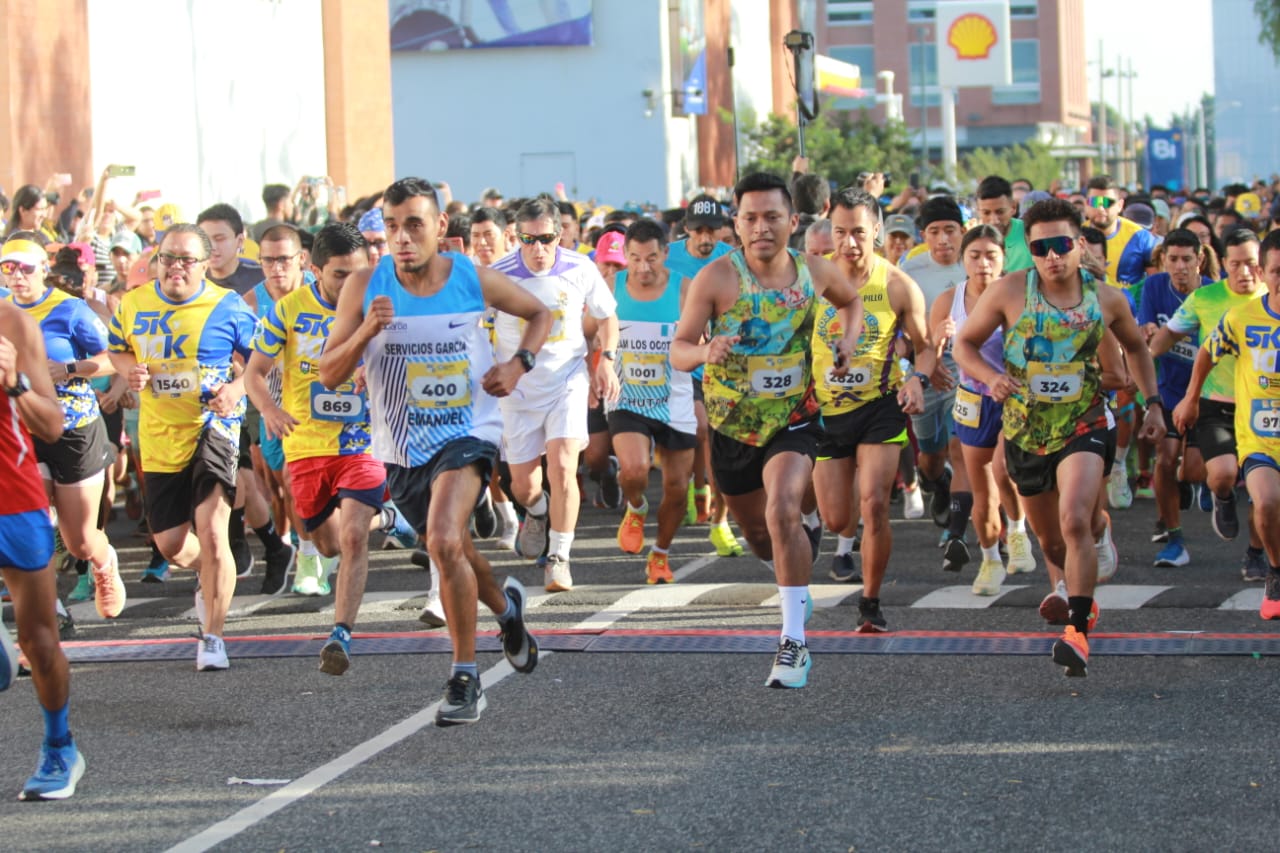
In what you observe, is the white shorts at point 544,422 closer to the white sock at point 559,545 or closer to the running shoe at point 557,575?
the white sock at point 559,545

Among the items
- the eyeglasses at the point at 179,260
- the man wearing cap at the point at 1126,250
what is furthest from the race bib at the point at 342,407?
the man wearing cap at the point at 1126,250

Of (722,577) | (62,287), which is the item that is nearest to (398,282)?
(722,577)

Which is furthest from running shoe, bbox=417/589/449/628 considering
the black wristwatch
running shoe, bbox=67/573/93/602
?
the black wristwatch

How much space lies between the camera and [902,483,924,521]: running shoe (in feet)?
45.3

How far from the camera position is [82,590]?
11227 millimetres

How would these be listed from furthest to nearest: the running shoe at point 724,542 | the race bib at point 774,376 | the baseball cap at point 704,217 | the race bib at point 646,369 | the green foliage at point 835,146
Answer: the green foliage at point 835,146 → the baseball cap at point 704,217 → the running shoe at point 724,542 → the race bib at point 646,369 → the race bib at point 774,376

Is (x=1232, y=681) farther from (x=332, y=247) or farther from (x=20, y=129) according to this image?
(x=20, y=129)

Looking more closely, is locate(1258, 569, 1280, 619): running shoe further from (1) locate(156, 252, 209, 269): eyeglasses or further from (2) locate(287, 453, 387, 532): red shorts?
(1) locate(156, 252, 209, 269): eyeglasses

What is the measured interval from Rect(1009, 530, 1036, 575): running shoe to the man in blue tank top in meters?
3.95

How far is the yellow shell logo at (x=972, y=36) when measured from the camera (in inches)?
4006

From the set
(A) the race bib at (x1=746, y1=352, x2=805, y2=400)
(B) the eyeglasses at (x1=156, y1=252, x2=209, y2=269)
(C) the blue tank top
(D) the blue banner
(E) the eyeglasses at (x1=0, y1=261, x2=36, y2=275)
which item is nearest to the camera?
(C) the blue tank top

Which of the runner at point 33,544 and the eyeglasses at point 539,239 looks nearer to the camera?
the runner at point 33,544

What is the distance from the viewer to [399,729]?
23.8 feet

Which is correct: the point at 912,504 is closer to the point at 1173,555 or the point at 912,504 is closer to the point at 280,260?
the point at 1173,555
